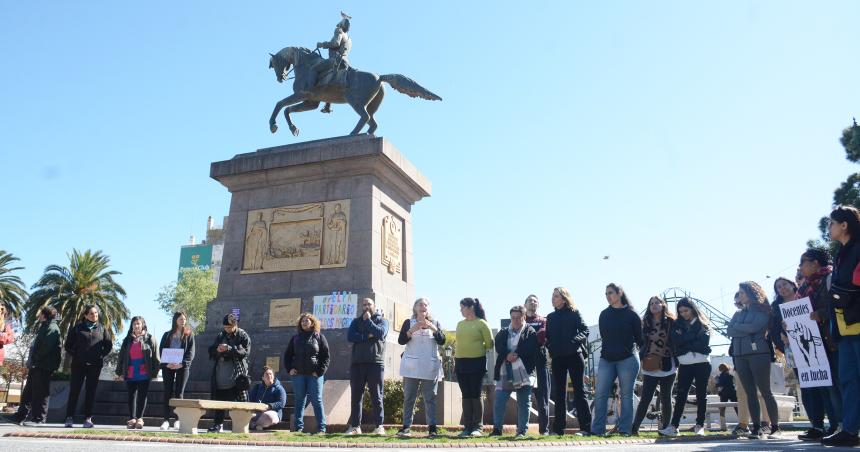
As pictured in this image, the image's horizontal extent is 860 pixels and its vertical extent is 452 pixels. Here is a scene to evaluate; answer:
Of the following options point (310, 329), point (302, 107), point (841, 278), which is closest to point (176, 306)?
point (302, 107)

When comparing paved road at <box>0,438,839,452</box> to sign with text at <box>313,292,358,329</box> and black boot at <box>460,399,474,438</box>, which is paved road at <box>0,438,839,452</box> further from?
sign with text at <box>313,292,358,329</box>

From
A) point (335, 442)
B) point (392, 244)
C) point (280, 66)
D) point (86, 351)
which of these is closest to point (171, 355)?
point (86, 351)

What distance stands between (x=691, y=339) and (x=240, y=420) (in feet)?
20.5

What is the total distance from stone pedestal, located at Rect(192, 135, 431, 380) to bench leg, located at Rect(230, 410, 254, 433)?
366cm

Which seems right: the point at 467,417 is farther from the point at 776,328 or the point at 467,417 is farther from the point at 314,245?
the point at 314,245

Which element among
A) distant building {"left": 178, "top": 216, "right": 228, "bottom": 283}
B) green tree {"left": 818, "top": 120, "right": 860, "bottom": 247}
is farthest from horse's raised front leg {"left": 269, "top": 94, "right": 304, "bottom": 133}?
distant building {"left": 178, "top": 216, "right": 228, "bottom": 283}

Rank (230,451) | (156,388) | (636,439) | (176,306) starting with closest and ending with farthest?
(230,451) < (636,439) < (156,388) < (176,306)

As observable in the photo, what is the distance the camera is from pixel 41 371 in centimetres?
1070

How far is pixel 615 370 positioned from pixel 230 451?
16.7 ft

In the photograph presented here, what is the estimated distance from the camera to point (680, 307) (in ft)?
30.8

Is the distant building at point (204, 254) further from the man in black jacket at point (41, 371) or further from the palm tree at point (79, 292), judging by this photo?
the man in black jacket at point (41, 371)

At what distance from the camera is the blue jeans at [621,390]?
28.6 feet

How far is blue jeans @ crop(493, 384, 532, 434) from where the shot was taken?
28.5 ft

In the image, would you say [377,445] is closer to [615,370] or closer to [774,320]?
[615,370]
